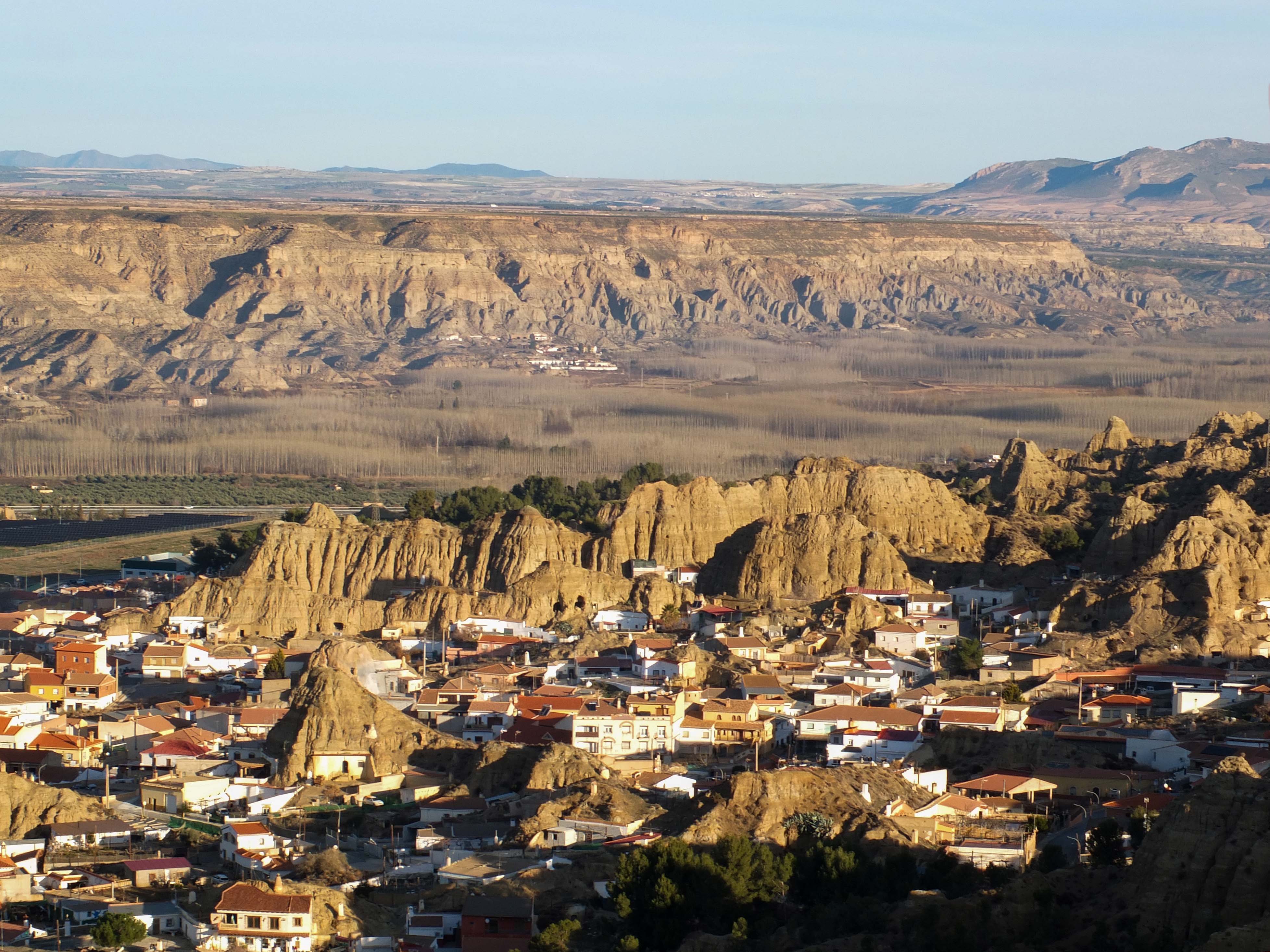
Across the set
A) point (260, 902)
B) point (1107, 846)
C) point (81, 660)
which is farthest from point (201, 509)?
point (1107, 846)

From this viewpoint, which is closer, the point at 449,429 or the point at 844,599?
the point at 844,599

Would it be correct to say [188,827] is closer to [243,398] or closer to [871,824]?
[871,824]

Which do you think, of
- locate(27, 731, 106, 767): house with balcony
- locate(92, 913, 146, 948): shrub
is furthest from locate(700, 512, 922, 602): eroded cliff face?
locate(92, 913, 146, 948): shrub

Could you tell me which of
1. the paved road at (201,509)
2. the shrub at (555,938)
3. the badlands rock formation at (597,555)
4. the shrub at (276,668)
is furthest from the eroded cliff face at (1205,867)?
the paved road at (201,509)

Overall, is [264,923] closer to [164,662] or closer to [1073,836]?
[1073,836]

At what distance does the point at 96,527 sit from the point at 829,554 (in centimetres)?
4858

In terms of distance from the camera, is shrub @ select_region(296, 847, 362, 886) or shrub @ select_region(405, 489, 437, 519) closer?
shrub @ select_region(296, 847, 362, 886)

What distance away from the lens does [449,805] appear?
5272 centimetres

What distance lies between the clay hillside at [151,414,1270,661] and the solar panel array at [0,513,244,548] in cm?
2849

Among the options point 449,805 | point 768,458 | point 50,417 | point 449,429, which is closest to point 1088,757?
point 449,805

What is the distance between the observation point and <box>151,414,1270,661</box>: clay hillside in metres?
76.1

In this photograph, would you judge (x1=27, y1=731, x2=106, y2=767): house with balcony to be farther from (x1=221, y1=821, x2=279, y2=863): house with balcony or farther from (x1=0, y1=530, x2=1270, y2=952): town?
(x1=221, y1=821, x2=279, y2=863): house with balcony

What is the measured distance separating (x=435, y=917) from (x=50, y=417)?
471ft

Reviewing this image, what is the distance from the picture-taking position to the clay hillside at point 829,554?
76.1 m
